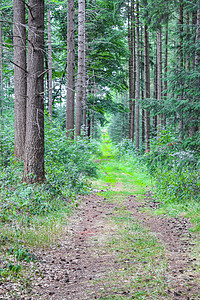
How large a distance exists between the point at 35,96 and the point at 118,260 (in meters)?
4.90

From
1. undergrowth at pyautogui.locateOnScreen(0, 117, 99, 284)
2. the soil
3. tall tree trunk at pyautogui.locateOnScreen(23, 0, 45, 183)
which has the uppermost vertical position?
tall tree trunk at pyautogui.locateOnScreen(23, 0, 45, 183)

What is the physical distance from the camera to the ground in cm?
361

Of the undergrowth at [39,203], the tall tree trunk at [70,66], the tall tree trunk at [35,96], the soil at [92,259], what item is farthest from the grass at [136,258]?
the tall tree trunk at [70,66]

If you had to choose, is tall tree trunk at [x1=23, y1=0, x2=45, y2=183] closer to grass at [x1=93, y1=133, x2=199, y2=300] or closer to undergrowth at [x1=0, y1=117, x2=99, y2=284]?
undergrowth at [x1=0, y1=117, x2=99, y2=284]

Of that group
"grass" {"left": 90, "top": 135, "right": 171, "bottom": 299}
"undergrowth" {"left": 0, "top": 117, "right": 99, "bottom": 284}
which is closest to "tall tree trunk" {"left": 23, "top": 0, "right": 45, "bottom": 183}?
"undergrowth" {"left": 0, "top": 117, "right": 99, "bottom": 284}

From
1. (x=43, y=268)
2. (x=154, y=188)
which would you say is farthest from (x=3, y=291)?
(x=154, y=188)

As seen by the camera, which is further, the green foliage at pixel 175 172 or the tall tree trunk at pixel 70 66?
the tall tree trunk at pixel 70 66

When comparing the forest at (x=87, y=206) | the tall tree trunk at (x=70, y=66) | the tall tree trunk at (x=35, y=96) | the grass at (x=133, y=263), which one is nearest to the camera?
the grass at (x=133, y=263)

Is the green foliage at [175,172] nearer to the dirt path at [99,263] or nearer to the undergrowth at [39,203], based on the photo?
the dirt path at [99,263]

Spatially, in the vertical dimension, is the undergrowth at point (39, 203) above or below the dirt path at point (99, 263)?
above

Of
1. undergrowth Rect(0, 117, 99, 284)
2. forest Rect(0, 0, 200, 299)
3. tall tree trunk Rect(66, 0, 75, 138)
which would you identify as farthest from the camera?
tall tree trunk Rect(66, 0, 75, 138)

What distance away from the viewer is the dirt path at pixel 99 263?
11.8ft

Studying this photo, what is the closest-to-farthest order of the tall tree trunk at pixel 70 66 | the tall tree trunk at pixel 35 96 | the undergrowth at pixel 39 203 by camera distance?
the undergrowth at pixel 39 203 → the tall tree trunk at pixel 35 96 → the tall tree trunk at pixel 70 66

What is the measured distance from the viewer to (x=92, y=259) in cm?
482
